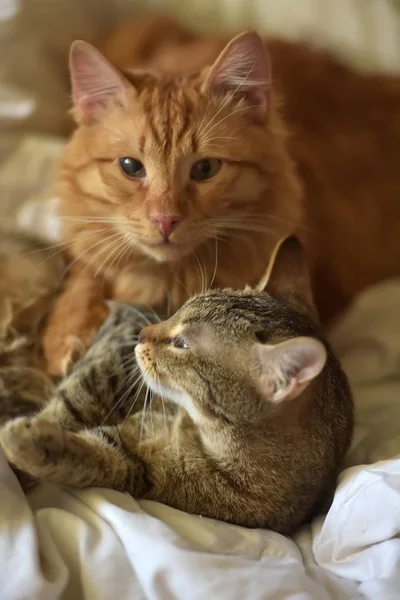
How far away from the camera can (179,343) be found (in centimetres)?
114

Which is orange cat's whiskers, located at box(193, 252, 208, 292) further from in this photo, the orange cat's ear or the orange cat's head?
the orange cat's ear

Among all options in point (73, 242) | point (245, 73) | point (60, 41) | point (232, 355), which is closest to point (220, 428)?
point (232, 355)

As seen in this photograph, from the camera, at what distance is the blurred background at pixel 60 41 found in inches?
67.4

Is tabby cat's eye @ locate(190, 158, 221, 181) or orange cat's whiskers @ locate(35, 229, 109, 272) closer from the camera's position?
tabby cat's eye @ locate(190, 158, 221, 181)

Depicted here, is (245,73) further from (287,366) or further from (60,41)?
(60,41)

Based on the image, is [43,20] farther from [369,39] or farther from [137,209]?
[369,39]

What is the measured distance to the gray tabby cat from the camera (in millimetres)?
1029

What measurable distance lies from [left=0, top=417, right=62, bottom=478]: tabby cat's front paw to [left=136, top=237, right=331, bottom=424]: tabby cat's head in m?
0.22

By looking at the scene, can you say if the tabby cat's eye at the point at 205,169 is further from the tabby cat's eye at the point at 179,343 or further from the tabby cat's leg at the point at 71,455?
the tabby cat's leg at the point at 71,455

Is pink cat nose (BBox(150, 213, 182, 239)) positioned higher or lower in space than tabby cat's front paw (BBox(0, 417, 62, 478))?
higher

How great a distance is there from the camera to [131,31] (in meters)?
1.88

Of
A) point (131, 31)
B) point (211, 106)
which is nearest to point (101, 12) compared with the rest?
point (131, 31)

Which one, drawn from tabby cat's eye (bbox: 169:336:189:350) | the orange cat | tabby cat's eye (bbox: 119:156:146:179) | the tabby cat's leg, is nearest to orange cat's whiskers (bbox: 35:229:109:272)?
the orange cat

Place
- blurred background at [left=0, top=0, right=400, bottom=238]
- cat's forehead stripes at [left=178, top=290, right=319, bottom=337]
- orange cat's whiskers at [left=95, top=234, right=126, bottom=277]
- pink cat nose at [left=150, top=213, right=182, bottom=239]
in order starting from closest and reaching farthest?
cat's forehead stripes at [left=178, top=290, right=319, bottom=337], pink cat nose at [left=150, top=213, right=182, bottom=239], orange cat's whiskers at [left=95, top=234, right=126, bottom=277], blurred background at [left=0, top=0, right=400, bottom=238]
